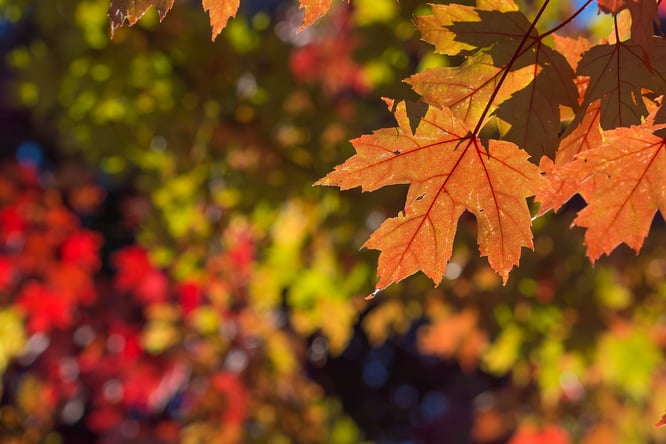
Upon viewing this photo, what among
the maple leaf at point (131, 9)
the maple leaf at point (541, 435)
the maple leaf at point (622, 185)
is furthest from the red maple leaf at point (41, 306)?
the maple leaf at point (622, 185)

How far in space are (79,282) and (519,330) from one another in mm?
3326

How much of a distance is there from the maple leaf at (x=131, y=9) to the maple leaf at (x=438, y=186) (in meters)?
0.36

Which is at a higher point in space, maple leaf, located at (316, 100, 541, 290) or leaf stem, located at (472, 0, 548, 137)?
leaf stem, located at (472, 0, 548, 137)

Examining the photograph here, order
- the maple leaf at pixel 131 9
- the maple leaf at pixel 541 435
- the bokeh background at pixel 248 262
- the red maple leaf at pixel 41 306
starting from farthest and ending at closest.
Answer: the maple leaf at pixel 541 435
the red maple leaf at pixel 41 306
the bokeh background at pixel 248 262
the maple leaf at pixel 131 9

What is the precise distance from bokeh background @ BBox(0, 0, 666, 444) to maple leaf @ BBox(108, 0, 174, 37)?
1501 millimetres

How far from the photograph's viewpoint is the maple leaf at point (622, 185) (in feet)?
3.84

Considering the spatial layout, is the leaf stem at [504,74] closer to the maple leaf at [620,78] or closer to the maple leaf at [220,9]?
the maple leaf at [620,78]

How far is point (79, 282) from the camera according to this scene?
566 cm

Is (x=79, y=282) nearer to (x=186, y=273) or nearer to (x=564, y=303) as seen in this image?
(x=186, y=273)

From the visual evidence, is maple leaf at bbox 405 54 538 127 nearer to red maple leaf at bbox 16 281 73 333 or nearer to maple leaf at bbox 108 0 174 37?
maple leaf at bbox 108 0 174 37

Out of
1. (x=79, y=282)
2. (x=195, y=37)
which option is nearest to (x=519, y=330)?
(x=195, y=37)

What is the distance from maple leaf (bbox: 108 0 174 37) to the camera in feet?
3.72

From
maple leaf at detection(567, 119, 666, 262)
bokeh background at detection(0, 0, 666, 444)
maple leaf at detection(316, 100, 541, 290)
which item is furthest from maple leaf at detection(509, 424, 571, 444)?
maple leaf at detection(316, 100, 541, 290)

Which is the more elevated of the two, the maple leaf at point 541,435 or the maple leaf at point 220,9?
the maple leaf at point 220,9
